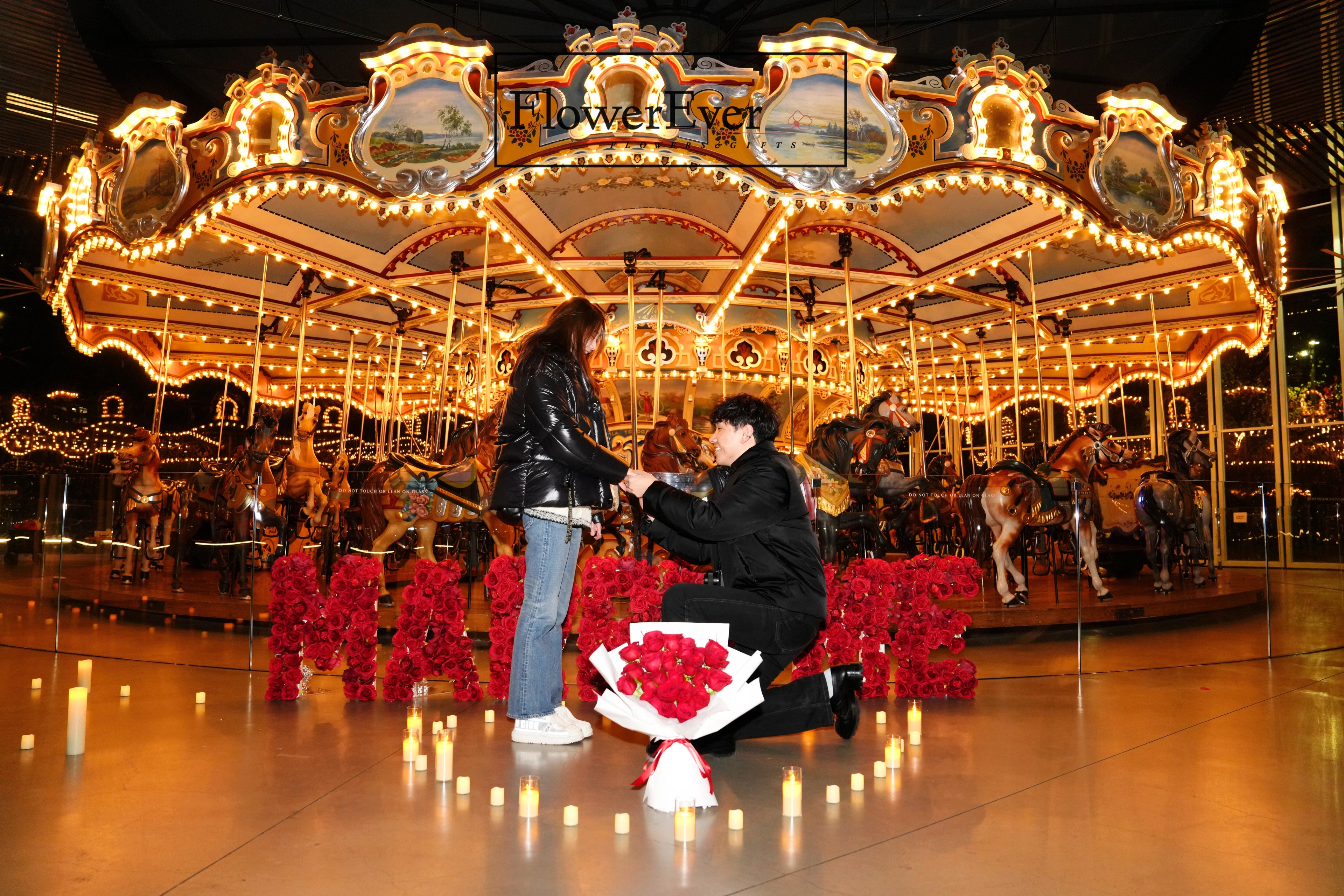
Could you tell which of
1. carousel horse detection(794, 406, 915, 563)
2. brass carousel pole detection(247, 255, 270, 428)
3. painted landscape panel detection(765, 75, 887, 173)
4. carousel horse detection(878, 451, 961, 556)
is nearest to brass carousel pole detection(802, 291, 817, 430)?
carousel horse detection(878, 451, 961, 556)

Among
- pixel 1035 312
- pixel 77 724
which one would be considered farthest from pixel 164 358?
pixel 1035 312

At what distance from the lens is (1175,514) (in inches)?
369

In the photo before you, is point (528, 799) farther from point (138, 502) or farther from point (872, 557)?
point (138, 502)

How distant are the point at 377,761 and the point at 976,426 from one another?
2311cm

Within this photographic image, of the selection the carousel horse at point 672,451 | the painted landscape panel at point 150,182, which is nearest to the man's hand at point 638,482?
the carousel horse at point 672,451

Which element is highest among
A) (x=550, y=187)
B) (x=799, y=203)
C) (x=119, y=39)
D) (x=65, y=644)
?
(x=119, y=39)

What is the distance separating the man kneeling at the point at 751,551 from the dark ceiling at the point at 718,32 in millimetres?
13148

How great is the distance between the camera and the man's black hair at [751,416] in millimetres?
3457

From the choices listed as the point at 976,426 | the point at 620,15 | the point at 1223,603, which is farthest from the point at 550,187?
the point at 976,426

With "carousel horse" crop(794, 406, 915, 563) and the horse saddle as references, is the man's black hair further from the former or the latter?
the horse saddle

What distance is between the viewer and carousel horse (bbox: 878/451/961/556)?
27.2ft

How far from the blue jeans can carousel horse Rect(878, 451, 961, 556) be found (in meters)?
5.05

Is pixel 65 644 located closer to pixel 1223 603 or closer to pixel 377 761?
pixel 377 761

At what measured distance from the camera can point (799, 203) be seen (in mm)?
6758
